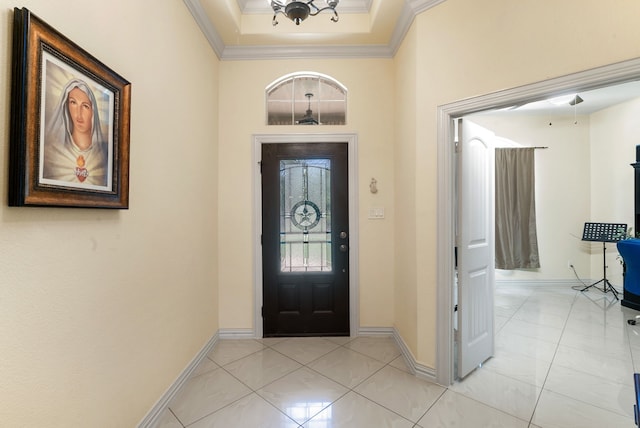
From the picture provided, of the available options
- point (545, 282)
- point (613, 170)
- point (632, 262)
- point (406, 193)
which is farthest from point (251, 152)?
point (613, 170)

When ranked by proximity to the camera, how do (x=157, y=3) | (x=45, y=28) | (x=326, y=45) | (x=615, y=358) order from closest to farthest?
(x=45, y=28) < (x=157, y=3) < (x=615, y=358) < (x=326, y=45)

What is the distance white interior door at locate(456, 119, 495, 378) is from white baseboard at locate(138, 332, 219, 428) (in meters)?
2.17

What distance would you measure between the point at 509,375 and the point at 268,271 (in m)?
2.34

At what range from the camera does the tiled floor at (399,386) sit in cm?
174

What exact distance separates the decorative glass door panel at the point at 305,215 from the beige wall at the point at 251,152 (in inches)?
13.0

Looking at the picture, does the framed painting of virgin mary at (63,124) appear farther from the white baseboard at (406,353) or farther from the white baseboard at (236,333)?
the white baseboard at (406,353)

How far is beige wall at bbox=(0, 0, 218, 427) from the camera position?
94cm

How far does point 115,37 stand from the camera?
137 cm

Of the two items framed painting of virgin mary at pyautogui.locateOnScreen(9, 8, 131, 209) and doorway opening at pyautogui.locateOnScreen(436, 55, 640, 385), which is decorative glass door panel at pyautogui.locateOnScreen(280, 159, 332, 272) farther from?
framed painting of virgin mary at pyautogui.locateOnScreen(9, 8, 131, 209)

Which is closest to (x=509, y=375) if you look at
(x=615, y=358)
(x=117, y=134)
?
(x=615, y=358)

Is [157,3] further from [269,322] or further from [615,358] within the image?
[615,358]

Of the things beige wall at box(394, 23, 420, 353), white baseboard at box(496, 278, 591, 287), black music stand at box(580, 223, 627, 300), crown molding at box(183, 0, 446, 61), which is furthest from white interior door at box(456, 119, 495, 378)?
black music stand at box(580, 223, 627, 300)

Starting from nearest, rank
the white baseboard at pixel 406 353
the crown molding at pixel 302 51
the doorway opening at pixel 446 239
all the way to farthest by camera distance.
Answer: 1. the doorway opening at pixel 446 239
2. the white baseboard at pixel 406 353
3. the crown molding at pixel 302 51

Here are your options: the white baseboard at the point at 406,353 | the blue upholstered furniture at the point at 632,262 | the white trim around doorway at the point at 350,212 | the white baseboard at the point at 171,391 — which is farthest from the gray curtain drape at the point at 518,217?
the white baseboard at the point at 171,391
